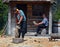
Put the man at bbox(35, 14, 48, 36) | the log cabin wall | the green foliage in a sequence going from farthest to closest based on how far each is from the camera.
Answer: the green foliage < the log cabin wall < the man at bbox(35, 14, 48, 36)

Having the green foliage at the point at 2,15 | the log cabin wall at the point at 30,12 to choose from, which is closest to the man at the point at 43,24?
the log cabin wall at the point at 30,12

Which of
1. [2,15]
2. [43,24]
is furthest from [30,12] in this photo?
[2,15]

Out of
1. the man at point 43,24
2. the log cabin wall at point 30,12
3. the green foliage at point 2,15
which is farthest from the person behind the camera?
the green foliage at point 2,15

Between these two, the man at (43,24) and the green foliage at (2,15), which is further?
the green foliage at (2,15)

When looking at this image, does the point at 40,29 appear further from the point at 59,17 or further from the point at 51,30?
the point at 59,17

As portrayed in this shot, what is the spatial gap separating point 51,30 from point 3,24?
19.9ft

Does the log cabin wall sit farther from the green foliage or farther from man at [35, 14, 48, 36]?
the green foliage

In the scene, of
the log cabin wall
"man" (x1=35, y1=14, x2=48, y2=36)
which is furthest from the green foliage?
"man" (x1=35, y1=14, x2=48, y2=36)

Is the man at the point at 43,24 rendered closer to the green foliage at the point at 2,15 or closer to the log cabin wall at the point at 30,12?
the log cabin wall at the point at 30,12

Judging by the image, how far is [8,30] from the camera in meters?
21.8

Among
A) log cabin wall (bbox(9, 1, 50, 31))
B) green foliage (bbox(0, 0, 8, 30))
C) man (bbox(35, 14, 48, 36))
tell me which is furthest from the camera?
green foliage (bbox(0, 0, 8, 30))

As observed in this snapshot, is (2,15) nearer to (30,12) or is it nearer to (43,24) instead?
(30,12)

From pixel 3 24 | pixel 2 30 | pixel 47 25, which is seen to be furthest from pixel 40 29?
pixel 3 24

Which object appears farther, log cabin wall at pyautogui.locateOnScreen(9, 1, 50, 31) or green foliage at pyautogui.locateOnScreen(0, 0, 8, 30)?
green foliage at pyautogui.locateOnScreen(0, 0, 8, 30)
